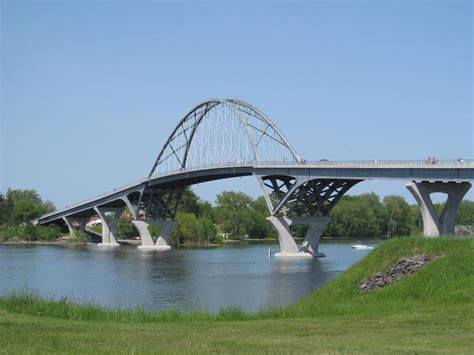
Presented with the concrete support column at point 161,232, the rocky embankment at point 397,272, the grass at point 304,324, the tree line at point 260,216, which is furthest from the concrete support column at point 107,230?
the grass at point 304,324

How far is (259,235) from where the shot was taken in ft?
Result: 606

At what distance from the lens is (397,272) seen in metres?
32.4

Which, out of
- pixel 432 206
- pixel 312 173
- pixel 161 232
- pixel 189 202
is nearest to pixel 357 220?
pixel 189 202

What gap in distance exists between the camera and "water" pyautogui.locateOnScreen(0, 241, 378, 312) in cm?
4450

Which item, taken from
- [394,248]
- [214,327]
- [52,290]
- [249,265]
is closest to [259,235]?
[249,265]

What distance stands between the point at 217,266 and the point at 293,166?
1947cm

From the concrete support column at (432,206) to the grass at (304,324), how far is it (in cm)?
3705

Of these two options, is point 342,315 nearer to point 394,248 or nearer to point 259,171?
point 394,248

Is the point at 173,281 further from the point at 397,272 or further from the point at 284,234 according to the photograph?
the point at 284,234

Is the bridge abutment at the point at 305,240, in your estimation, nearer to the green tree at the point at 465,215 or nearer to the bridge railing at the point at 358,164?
the bridge railing at the point at 358,164

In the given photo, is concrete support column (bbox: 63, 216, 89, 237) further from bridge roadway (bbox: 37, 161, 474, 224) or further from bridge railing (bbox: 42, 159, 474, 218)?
bridge railing (bbox: 42, 159, 474, 218)

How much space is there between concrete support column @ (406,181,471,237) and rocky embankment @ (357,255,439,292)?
36.1 m

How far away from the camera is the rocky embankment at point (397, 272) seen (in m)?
32.0

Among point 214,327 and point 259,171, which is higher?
point 259,171
